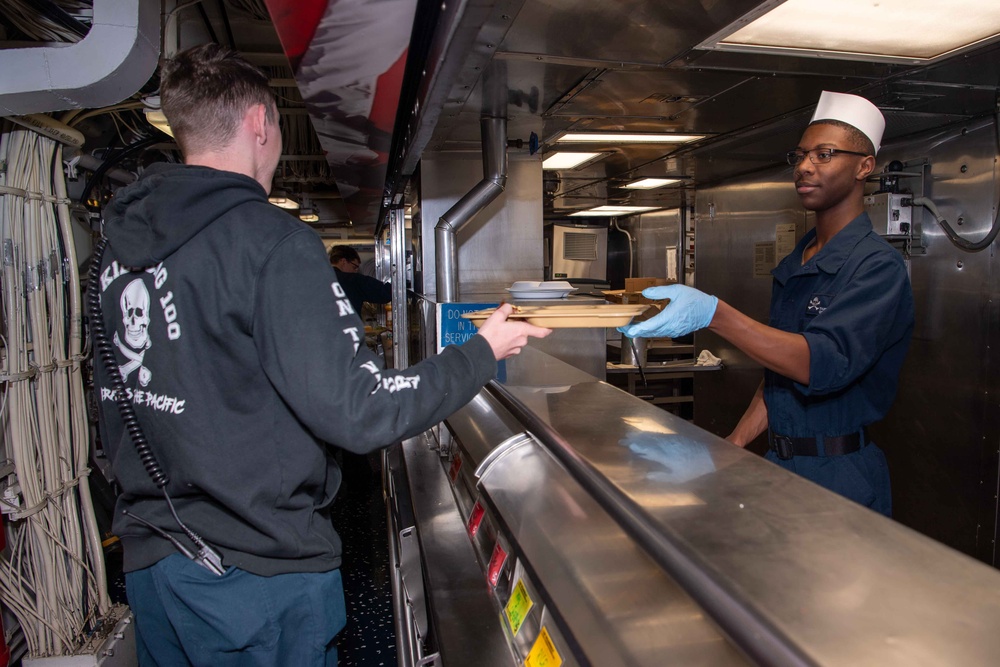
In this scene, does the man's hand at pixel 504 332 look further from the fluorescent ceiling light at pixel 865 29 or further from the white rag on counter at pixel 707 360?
the white rag on counter at pixel 707 360

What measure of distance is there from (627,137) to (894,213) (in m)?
1.42

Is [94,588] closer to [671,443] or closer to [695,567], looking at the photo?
[671,443]

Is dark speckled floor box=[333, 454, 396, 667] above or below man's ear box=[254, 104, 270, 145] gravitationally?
below

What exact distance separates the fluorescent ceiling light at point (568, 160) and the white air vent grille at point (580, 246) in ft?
10.1

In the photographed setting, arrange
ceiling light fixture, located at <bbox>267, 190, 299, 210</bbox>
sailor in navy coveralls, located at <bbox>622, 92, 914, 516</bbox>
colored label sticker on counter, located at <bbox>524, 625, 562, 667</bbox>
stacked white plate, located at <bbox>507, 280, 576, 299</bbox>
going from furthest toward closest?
ceiling light fixture, located at <bbox>267, 190, 299, 210</bbox>, stacked white plate, located at <bbox>507, 280, 576, 299</bbox>, sailor in navy coveralls, located at <bbox>622, 92, 914, 516</bbox>, colored label sticker on counter, located at <bbox>524, 625, 562, 667</bbox>

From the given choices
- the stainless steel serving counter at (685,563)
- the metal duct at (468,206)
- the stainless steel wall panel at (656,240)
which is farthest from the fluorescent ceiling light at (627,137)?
the stainless steel wall panel at (656,240)

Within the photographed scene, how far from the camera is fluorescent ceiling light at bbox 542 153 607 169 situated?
156 inches

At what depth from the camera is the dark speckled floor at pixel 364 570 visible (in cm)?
285

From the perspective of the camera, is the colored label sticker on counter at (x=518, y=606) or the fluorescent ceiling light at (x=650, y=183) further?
the fluorescent ceiling light at (x=650, y=183)

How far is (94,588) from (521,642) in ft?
8.35

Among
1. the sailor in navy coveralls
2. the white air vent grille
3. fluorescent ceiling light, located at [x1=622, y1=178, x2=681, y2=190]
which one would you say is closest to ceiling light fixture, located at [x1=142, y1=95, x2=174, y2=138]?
the sailor in navy coveralls

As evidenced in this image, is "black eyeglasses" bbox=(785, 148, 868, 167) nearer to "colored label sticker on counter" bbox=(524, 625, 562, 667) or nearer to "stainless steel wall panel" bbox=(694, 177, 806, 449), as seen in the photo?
"colored label sticker on counter" bbox=(524, 625, 562, 667)

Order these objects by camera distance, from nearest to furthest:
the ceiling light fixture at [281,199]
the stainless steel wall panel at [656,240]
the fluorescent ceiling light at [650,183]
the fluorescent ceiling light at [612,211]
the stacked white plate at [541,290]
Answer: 1. the stacked white plate at [541,290]
2. the fluorescent ceiling light at [650,183]
3. the ceiling light fixture at [281,199]
4. the fluorescent ceiling light at [612,211]
5. the stainless steel wall panel at [656,240]

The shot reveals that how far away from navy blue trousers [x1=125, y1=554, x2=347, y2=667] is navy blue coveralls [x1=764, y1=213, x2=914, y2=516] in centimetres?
134
